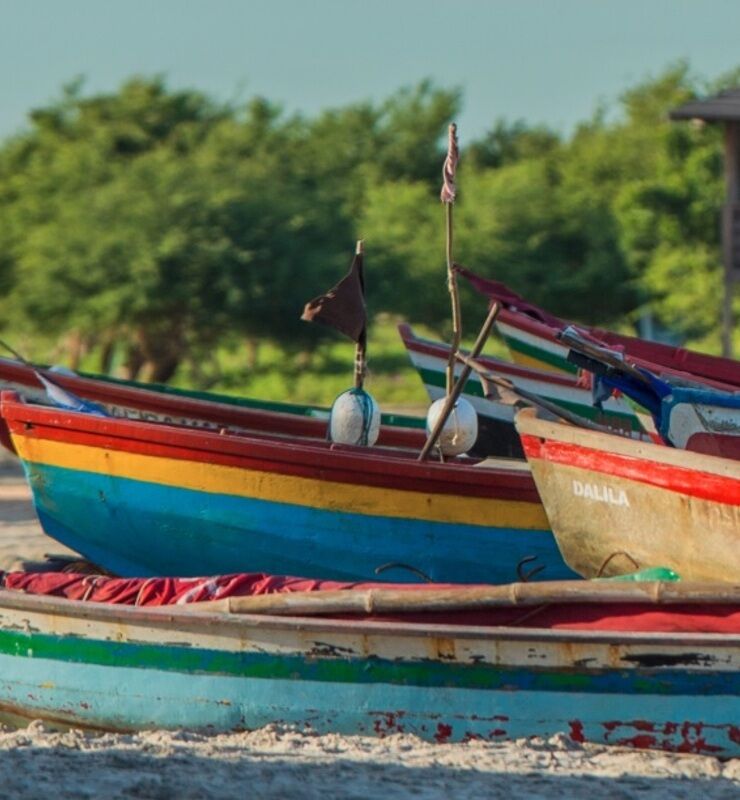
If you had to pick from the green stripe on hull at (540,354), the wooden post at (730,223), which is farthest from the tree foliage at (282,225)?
the green stripe on hull at (540,354)

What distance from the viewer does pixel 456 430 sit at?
907 cm

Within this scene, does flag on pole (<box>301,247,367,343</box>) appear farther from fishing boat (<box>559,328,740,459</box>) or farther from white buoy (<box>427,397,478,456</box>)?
fishing boat (<box>559,328,740,459</box>)

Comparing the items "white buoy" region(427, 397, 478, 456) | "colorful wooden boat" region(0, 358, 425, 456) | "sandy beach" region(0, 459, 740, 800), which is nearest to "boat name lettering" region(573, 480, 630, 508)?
"sandy beach" region(0, 459, 740, 800)

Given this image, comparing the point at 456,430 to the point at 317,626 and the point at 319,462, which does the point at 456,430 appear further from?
the point at 317,626

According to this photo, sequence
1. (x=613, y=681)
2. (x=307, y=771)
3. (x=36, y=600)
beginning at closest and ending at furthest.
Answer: (x=307, y=771)
(x=613, y=681)
(x=36, y=600)

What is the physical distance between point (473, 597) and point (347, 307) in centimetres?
330

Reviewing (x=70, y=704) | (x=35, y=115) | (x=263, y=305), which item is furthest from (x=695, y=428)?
(x=35, y=115)

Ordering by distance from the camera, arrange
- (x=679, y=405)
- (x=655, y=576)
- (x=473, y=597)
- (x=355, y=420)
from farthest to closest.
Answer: (x=355, y=420), (x=679, y=405), (x=655, y=576), (x=473, y=597)

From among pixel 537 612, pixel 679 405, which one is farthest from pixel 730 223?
pixel 537 612

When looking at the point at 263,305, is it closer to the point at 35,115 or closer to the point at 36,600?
the point at 35,115

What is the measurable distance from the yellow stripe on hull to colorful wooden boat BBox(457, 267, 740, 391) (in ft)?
3.00

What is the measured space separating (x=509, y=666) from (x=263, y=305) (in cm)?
1800

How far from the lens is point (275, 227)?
2417 cm

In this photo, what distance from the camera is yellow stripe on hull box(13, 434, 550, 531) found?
8625 mm
